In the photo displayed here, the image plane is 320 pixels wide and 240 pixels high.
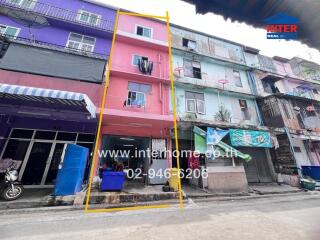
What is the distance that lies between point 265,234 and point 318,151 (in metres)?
15.7

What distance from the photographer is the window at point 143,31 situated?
13.3 metres

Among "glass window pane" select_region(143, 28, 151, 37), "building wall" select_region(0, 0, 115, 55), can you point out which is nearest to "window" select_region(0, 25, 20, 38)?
"building wall" select_region(0, 0, 115, 55)

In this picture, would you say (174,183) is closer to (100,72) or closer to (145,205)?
(145,205)

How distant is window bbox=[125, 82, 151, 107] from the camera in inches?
432

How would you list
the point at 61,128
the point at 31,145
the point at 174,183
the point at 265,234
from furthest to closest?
the point at 61,128 < the point at 31,145 < the point at 174,183 < the point at 265,234

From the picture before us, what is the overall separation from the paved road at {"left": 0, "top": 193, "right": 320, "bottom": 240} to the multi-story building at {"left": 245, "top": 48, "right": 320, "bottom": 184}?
24.3 ft

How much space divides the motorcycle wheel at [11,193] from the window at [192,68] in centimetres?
1205

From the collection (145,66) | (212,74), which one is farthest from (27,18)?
(212,74)

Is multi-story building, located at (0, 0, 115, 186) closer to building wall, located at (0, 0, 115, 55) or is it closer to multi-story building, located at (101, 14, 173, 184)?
building wall, located at (0, 0, 115, 55)

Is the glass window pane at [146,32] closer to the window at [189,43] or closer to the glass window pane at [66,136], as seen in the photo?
the window at [189,43]

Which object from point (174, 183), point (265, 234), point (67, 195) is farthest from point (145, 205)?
point (265, 234)

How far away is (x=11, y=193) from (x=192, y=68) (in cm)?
1336

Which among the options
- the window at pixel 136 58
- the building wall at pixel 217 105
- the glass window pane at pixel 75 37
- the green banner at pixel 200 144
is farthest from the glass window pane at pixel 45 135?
the green banner at pixel 200 144

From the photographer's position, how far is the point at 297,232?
157 inches
